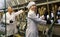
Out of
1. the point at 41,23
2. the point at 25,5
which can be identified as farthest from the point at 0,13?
the point at 41,23

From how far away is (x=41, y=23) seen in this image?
2.30m

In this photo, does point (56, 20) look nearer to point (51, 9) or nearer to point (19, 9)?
point (51, 9)

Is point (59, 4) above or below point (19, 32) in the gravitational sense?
above

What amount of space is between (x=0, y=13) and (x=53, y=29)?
3.70ft

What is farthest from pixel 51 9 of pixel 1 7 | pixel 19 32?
pixel 1 7

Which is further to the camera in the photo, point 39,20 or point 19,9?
point 19,9

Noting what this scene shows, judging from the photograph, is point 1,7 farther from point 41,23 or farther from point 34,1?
point 41,23

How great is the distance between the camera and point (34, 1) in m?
2.48

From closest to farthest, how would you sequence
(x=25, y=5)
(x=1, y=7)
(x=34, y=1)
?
(x=34, y=1), (x=25, y=5), (x=1, y=7)

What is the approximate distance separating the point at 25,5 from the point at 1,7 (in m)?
0.44

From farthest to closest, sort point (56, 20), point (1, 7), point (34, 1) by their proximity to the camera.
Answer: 1. point (1, 7)
2. point (34, 1)
3. point (56, 20)

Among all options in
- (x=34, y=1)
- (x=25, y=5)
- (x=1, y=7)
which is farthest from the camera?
(x=1, y=7)

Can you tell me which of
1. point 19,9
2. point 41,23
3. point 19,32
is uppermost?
point 19,9

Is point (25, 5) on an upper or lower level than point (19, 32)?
upper
